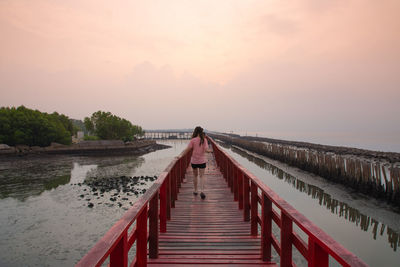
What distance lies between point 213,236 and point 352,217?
926cm

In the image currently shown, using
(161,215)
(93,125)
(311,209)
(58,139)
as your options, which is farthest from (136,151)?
(161,215)

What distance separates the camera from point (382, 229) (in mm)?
9586

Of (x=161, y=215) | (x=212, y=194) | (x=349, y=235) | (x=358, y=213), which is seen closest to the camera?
(x=161, y=215)

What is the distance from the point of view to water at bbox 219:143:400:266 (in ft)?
26.2

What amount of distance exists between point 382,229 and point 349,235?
1.47m

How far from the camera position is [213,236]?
4.50m

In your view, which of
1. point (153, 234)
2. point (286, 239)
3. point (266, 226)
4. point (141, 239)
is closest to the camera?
point (286, 239)

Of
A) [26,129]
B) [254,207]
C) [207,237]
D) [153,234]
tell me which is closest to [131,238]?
[153,234]

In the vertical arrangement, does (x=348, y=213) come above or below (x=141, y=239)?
below

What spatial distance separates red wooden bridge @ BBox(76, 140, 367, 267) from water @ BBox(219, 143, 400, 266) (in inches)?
127

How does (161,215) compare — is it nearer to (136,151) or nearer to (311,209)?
(311,209)

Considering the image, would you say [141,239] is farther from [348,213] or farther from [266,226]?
[348,213]

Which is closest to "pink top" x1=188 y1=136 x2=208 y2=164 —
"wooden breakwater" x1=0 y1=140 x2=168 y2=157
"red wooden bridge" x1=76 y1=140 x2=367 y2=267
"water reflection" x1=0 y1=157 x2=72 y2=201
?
"red wooden bridge" x1=76 y1=140 x2=367 y2=267

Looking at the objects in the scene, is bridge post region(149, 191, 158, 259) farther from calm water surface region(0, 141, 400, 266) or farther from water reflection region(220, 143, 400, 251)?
water reflection region(220, 143, 400, 251)
